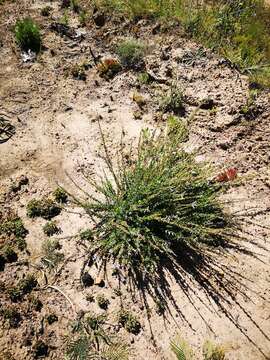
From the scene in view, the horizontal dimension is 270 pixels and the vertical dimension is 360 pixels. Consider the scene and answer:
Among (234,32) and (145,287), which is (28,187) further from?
(234,32)

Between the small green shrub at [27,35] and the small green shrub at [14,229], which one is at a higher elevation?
the small green shrub at [27,35]

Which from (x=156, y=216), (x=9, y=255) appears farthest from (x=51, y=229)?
(x=156, y=216)

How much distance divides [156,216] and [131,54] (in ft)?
12.0

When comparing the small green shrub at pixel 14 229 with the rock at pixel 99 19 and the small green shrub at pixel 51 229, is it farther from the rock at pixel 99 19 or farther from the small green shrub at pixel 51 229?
the rock at pixel 99 19

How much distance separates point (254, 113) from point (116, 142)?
7.43 ft

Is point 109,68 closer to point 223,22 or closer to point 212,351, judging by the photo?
point 223,22

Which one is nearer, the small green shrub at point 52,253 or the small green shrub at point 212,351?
the small green shrub at point 212,351

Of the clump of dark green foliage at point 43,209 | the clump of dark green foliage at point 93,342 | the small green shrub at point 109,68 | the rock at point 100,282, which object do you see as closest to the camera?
the clump of dark green foliage at point 93,342

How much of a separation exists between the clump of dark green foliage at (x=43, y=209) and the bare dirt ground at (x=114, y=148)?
0.09 meters

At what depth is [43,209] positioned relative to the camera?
516 centimetres

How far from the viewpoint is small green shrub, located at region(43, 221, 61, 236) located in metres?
4.99

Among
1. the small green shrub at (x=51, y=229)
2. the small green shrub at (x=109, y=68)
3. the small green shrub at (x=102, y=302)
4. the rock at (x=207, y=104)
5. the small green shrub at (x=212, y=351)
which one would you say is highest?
the small green shrub at (x=109, y=68)

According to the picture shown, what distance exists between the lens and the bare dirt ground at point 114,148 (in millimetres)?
4398

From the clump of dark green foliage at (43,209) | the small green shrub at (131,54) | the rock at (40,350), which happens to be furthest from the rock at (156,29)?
the rock at (40,350)
